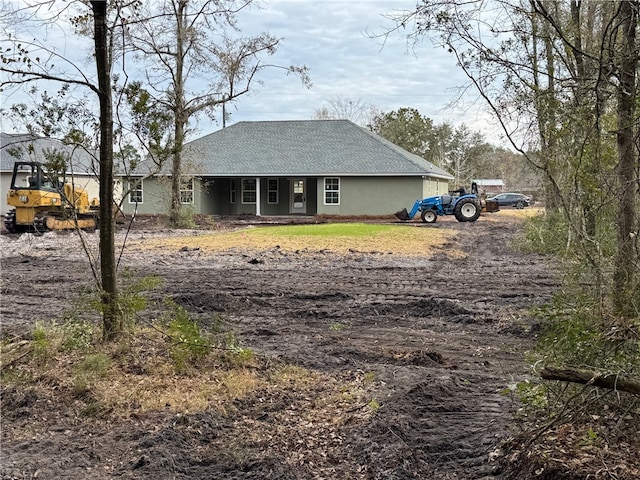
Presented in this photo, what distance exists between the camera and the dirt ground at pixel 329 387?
388cm

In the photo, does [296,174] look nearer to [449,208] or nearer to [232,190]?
[232,190]

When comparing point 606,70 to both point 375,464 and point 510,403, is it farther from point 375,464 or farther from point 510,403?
point 375,464

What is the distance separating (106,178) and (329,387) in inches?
112

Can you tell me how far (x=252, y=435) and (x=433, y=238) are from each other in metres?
16.1

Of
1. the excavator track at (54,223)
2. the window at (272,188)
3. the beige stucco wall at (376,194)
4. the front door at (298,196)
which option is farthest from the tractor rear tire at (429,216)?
the excavator track at (54,223)

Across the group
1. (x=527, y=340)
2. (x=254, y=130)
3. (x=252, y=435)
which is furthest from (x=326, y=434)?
(x=254, y=130)

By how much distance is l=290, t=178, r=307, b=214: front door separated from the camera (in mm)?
34375

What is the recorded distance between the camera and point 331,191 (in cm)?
3212

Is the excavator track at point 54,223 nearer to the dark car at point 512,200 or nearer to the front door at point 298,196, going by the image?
the front door at point 298,196

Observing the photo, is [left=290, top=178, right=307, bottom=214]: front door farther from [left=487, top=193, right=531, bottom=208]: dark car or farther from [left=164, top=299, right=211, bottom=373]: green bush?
[left=164, top=299, right=211, bottom=373]: green bush

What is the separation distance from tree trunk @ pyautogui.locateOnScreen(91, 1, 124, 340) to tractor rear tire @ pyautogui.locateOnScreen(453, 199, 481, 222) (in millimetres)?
24285

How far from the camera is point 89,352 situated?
18.1 feet

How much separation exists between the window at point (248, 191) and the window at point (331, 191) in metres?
4.87

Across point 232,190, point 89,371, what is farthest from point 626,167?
point 232,190
